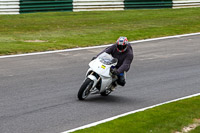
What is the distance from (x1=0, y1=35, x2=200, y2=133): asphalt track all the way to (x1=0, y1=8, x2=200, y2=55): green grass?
197cm

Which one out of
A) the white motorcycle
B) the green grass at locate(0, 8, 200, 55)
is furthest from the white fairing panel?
the green grass at locate(0, 8, 200, 55)

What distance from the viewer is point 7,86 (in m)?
12.9

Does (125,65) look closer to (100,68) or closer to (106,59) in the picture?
(106,59)

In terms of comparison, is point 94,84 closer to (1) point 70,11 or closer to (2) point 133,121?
(2) point 133,121

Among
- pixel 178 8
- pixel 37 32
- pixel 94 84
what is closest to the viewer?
pixel 94 84

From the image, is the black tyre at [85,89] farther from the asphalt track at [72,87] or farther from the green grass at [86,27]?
the green grass at [86,27]

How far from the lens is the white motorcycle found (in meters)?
11.4

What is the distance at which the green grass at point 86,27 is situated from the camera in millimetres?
21297

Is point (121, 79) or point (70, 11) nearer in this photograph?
point (121, 79)

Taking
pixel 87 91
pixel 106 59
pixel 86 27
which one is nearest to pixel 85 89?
pixel 87 91

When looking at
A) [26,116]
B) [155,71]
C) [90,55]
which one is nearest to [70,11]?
[90,55]

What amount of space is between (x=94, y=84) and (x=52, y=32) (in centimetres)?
1370

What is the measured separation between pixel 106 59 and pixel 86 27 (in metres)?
15.5

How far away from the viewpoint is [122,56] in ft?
39.5
